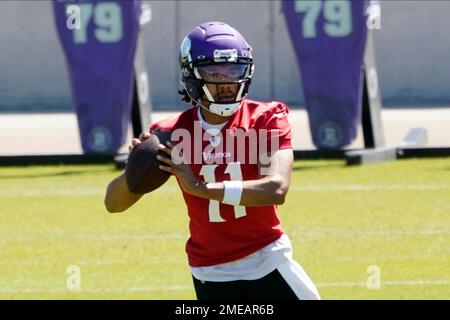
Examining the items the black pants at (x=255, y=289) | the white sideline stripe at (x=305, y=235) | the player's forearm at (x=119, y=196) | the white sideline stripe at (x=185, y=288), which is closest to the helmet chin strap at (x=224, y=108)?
the player's forearm at (x=119, y=196)

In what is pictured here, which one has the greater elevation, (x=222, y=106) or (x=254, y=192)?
(x=222, y=106)

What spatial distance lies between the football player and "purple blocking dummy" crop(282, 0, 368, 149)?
9.45 metres

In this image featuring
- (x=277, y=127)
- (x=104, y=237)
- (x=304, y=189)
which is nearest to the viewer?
(x=277, y=127)

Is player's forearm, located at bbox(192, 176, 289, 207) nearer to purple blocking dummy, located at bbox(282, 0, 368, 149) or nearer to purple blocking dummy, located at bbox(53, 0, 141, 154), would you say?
purple blocking dummy, located at bbox(282, 0, 368, 149)

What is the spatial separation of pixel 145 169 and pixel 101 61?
9846mm

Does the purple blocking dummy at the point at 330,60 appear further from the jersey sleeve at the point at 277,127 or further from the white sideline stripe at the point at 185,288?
the jersey sleeve at the point at 277,127

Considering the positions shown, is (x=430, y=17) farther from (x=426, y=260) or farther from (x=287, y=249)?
(x=287, y=249)

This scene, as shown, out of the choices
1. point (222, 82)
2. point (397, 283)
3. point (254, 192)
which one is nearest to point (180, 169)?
point (254, 192)

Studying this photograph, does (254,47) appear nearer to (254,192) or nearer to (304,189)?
(304,189)

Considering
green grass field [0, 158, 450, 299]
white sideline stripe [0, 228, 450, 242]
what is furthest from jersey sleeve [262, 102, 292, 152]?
white sideline stripe [0, 228, 450, 242]

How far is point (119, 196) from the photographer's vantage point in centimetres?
554

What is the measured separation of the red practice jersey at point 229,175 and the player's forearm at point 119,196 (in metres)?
0.24

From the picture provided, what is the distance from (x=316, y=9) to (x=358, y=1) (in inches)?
19.7

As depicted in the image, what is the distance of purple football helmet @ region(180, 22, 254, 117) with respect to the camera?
17.8 ft
